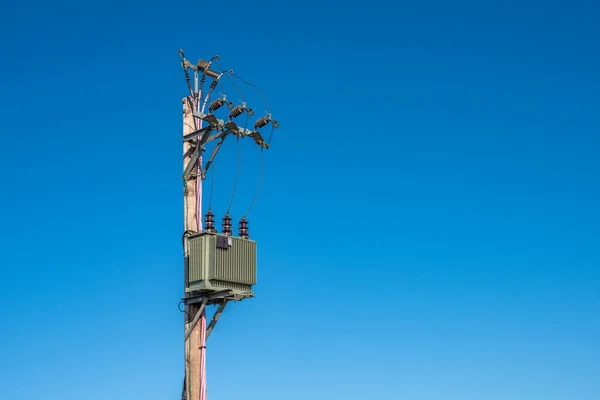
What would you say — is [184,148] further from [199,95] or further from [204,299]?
[204,299]

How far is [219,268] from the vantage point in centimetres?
3189

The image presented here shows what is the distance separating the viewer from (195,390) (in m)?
31.9

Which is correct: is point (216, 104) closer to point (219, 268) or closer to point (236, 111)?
point (236, 111)

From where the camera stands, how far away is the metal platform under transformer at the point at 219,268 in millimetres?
31656

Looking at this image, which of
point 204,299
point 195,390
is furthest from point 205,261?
point 195,390

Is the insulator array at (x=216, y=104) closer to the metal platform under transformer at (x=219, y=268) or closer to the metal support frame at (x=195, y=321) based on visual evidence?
the metal platform under transformer at (x=219, y=268)

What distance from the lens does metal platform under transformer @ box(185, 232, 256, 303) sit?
31.7 meters

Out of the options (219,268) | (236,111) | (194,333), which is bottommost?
(194,333)

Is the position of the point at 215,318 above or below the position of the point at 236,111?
below

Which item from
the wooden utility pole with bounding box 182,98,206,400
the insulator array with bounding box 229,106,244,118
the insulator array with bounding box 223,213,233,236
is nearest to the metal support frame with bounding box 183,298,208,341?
the wooden utility pole with bounding box 182,98,206,400

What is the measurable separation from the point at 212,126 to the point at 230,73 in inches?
88.8

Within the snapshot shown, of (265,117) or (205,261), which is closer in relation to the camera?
(205,261)

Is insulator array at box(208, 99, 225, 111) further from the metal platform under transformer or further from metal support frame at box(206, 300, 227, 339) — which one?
metal support frame at box(206, 300, 227, 339)

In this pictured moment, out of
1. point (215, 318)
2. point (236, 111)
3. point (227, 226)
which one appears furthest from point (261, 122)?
point (215, 318)
